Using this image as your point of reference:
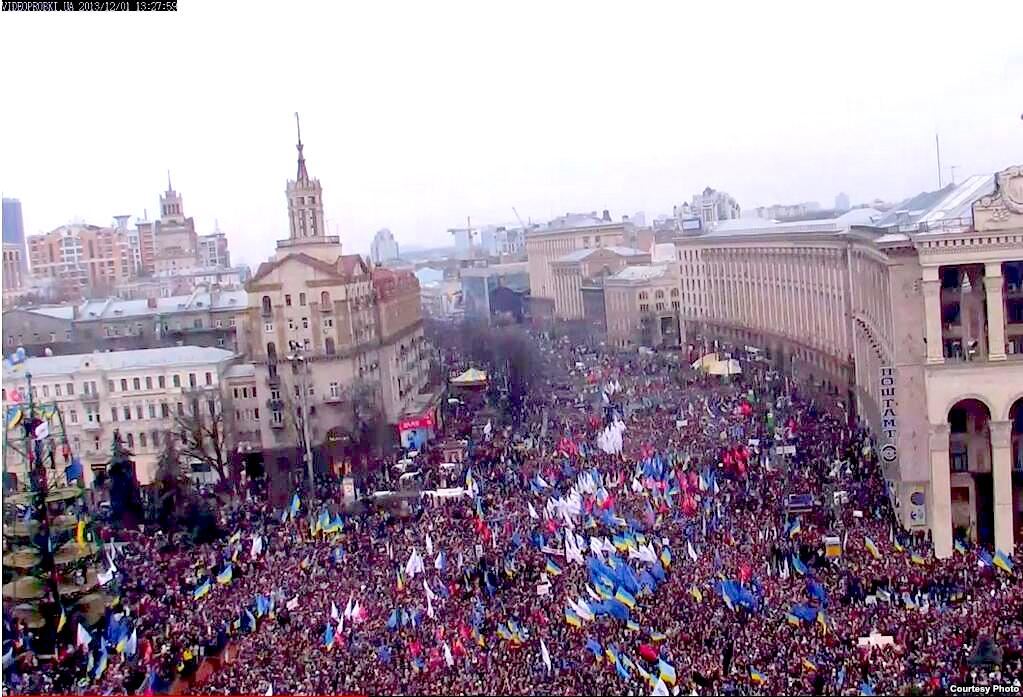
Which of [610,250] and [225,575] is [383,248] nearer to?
[225,575]

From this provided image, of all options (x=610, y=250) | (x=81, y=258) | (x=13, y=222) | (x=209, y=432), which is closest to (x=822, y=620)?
(x=209, y=432)

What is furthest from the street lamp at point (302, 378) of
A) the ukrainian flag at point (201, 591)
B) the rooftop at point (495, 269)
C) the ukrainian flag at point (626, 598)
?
the rooftop at point (495, 269)

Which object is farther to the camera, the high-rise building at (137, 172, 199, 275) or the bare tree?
the high-rise building at (137, 172, 199, 275)

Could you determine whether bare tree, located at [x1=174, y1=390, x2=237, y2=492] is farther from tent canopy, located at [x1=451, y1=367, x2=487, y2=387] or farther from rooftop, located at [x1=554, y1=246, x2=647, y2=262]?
rooftop, located at [x1=554, y1=246, x2=647, y2=262]

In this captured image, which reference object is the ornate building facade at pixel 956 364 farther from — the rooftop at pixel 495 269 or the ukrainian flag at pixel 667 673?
the rooftop at pixel 495 269

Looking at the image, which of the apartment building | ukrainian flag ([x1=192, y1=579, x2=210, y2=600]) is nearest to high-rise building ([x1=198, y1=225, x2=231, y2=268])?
the apartment building
